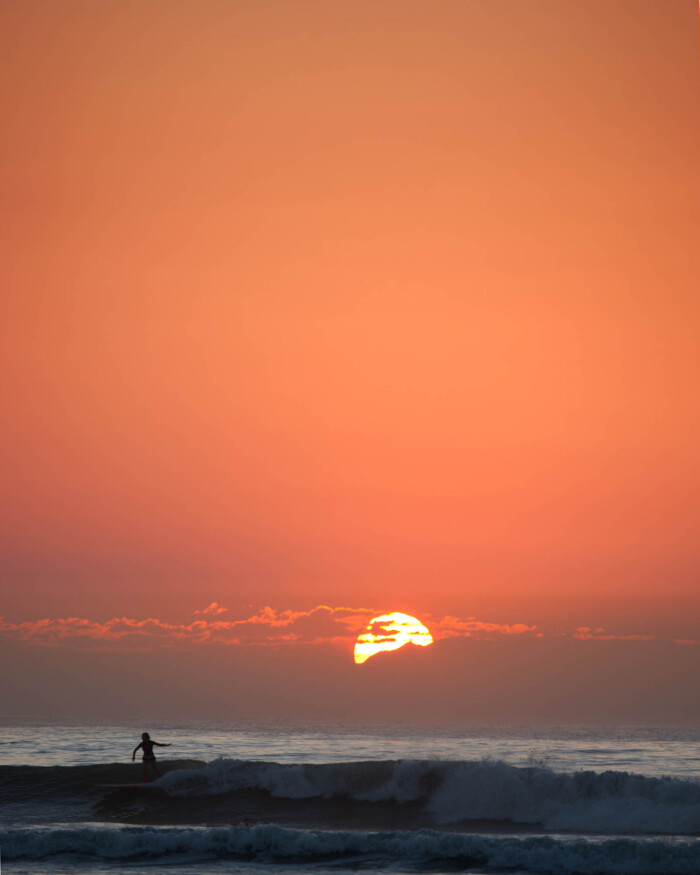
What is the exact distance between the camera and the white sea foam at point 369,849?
694 inches

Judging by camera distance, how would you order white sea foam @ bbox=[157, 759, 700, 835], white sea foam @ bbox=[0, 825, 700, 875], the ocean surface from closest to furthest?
white sea foam @ bbox=[0, 825, 700, 875] → the ocean surface → white sea foam @ bbox=[157, 759, 700, 835]

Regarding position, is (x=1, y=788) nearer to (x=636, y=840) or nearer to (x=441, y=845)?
(x=441, y=845)

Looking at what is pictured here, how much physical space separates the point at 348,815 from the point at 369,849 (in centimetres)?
515

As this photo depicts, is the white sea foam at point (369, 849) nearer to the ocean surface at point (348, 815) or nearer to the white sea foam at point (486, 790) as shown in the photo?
the ocean surface at point (348, 815)

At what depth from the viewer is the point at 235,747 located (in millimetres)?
36938

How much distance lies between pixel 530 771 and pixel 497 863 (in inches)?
276

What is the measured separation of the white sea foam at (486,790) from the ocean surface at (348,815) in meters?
0.05

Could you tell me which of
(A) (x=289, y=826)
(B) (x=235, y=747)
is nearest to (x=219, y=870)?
(A) (x=289, y=826)

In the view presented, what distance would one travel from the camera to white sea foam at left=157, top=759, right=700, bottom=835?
2208 centimetres

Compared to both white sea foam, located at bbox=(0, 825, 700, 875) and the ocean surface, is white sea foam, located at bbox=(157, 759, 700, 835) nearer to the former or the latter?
the ocean surface

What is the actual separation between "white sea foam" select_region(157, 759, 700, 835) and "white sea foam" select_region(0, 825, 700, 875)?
10.4 feet

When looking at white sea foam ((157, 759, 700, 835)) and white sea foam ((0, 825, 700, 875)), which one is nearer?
white sea foam ((0, 825, 700, 875))

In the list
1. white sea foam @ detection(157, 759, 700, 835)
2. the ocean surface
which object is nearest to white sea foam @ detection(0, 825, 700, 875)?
the ocean surface

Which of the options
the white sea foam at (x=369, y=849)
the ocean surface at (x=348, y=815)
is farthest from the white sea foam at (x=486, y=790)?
the white sea foam at (x=369, y=849)
